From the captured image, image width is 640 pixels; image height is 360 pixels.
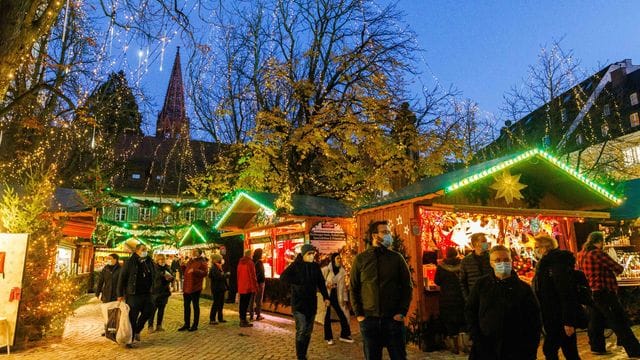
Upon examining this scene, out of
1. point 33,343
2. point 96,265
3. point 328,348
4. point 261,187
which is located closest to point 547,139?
point 261,187

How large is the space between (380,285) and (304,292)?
2159 mm

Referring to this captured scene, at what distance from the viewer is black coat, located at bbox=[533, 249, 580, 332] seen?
5277 mm

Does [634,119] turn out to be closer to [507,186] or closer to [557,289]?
[507,186]

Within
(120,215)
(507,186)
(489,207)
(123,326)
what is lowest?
(123,326)

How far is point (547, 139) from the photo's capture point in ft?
78.9

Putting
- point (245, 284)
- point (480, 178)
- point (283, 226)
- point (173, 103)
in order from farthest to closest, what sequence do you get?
point (173, 103) < point (283, 226) < point (245, 284) < point (480, 178)

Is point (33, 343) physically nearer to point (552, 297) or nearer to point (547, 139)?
point (552, 297)

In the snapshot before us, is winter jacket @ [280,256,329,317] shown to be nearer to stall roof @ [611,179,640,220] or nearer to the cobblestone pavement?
the cobblestone pavement

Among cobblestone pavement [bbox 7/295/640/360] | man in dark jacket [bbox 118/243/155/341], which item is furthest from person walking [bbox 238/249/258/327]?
man in dark jacket [bbox 118/243/155/341]

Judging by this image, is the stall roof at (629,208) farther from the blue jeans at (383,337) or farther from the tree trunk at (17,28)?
the tree trunk at (17,28)

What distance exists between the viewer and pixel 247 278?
35.8 ft

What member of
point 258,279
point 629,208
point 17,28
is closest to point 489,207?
point 629,208

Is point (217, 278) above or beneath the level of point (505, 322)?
above

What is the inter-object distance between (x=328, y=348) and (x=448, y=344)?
2093 mm
